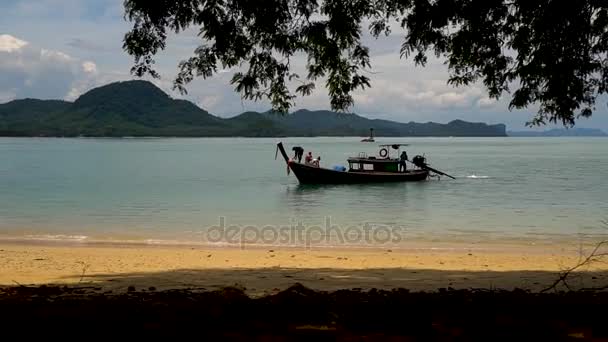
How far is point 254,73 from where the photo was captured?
9375 millimetres

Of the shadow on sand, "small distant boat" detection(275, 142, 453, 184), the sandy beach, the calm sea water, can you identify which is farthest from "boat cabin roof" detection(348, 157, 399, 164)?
the shadow on sand

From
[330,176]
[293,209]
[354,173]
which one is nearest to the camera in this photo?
[293,209]

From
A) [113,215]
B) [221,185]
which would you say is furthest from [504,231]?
[221,185]

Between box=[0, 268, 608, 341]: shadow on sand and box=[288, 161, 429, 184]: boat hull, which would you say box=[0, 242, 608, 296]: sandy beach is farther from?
box=[288, 161, 429, 184]: boat hull

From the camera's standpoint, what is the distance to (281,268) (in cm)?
1438

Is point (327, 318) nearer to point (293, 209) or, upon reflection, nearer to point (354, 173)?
point (293, 209)

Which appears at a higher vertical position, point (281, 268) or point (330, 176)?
point (281, 268)

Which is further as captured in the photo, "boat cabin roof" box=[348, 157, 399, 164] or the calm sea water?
"boat cabin roof" box=[348, 157, 399, 164]

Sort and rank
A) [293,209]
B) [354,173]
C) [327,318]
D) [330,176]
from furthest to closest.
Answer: [330,176], [354,173], [293,209], [327,318]

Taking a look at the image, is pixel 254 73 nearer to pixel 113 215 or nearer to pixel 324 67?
pixel 324 67

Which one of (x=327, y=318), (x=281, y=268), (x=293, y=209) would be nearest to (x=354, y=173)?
(x=293, y=209)

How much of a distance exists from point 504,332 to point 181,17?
6.09 metres

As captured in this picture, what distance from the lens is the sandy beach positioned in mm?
11477

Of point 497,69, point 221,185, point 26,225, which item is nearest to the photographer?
point 497,69
